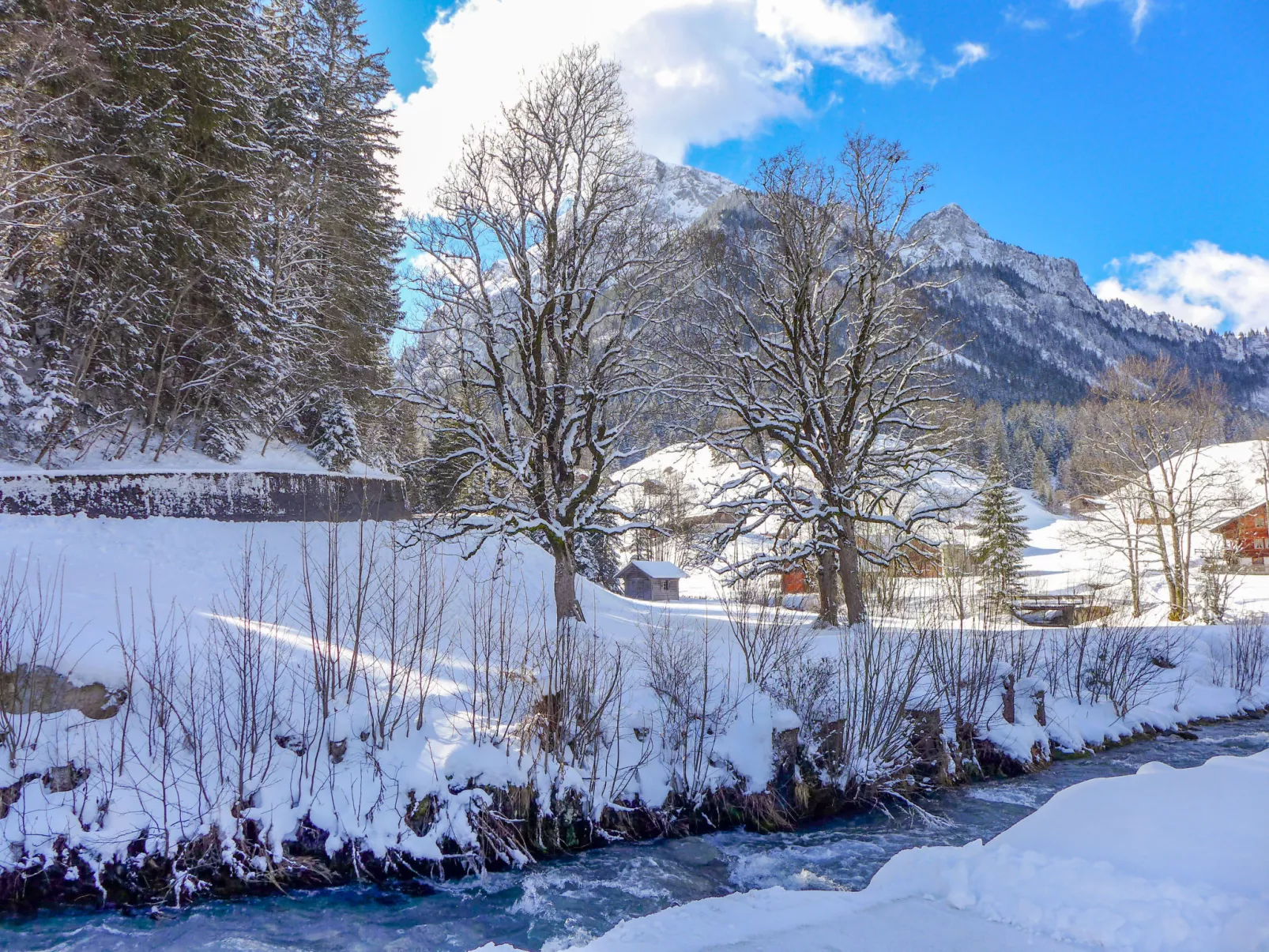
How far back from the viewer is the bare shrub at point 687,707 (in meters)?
10.1

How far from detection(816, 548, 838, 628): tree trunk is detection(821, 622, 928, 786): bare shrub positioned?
576cm

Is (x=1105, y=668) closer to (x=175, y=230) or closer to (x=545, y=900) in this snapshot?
(x=545, y=900)

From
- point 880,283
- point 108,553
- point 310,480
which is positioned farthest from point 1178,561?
point 108,553

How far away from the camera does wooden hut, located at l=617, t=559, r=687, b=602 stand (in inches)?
1674

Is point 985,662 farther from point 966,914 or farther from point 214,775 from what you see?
point 214,775

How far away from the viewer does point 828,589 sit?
17.4 metres

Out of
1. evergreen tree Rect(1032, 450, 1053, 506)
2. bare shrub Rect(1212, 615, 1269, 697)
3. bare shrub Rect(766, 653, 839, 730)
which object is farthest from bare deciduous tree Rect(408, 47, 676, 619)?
evergreen tree Rect(1032, 450, 1053, 506)

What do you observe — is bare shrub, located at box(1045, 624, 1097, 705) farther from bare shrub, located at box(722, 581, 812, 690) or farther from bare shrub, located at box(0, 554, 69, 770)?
bare shrub, located at box(0, 554, 69, 770)

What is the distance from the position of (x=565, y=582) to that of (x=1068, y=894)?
36.7 feet

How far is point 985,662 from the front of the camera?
12641mm

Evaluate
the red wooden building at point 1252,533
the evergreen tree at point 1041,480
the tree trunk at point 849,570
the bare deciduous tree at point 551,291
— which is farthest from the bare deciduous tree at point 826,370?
the evergreen tree at point 1041,480

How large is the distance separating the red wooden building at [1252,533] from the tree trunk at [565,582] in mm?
41363

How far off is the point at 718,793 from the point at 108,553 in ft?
37.7

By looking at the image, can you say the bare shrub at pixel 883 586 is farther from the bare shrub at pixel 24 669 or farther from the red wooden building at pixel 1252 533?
the red wooden building at pixel 1252 533
